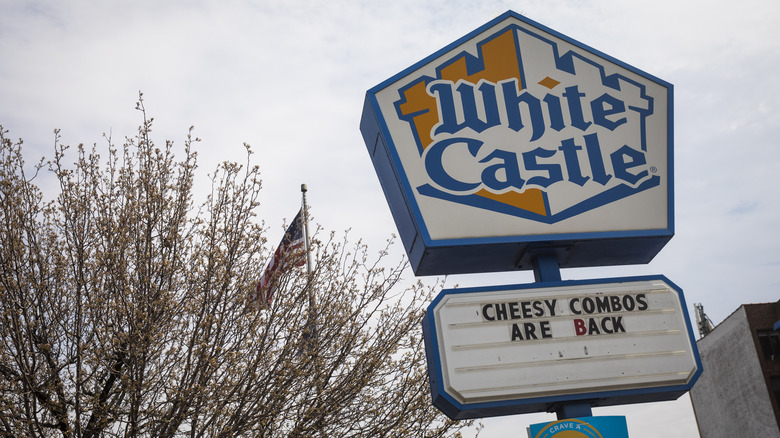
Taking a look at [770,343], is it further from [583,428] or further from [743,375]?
[583,428]

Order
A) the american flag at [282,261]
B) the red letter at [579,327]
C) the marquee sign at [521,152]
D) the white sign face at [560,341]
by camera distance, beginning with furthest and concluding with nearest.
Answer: the american flag at [282,261] → the marquee sign at [521,152] → the red letter at [579,327] → the white sign face at [560,341]

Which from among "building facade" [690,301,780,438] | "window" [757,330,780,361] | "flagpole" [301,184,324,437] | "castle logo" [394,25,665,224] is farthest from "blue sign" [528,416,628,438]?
"window" [757,330,780,361]

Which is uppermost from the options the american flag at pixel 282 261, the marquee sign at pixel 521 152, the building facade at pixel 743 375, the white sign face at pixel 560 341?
the building facade at pixel 743 375

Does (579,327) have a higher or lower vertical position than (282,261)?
lower

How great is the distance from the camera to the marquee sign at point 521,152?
6.67 metres

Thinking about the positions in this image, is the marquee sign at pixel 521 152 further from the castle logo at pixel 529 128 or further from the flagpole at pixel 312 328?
the flagpole at pixel 312 328

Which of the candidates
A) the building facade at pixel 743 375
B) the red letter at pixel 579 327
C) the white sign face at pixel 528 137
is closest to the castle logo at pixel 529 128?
the white sign face at pixel 528 137

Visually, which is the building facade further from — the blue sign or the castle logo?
the blue sign

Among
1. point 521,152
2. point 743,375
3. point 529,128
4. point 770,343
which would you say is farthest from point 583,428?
point 743,375

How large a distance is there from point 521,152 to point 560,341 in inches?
78.8

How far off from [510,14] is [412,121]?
191 cm

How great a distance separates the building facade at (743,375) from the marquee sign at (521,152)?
25205 mm

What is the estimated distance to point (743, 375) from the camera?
30.0 m

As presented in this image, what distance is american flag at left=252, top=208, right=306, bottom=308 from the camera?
10.9m
